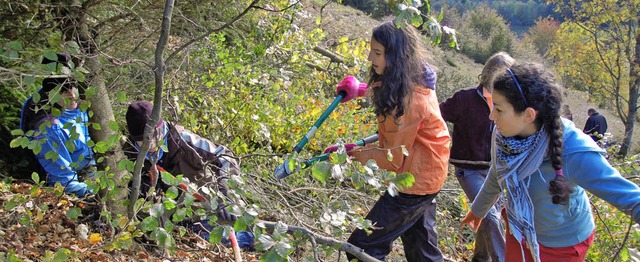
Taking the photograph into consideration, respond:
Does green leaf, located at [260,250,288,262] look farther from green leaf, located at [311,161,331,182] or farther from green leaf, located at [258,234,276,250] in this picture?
green leaf, located at [311,161,331,182]

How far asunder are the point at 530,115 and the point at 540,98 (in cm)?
8

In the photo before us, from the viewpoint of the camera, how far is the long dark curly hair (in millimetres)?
2945

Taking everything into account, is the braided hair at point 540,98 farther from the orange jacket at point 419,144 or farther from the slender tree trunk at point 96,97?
the slender tree trunk at point 96,97

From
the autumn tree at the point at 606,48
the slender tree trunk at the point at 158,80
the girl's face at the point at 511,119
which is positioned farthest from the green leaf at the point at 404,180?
the autumn tree at the point at 606,48

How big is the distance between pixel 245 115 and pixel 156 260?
75.1 inches

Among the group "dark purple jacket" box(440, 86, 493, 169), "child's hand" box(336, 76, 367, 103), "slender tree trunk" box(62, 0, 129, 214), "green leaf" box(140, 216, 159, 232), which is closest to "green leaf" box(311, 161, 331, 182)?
"green leaf" box(140, 216, 159, 232)

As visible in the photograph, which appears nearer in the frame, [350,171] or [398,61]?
[350,171]

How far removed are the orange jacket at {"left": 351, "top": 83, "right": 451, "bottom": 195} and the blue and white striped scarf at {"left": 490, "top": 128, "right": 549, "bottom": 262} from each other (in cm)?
38

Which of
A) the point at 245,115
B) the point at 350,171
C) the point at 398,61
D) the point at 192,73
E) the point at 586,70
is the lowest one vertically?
the point at 586,70

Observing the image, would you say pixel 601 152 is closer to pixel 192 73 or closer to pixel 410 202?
pixel 410 202

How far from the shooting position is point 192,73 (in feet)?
15.8

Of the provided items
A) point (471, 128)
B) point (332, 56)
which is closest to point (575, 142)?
point (471, 128)

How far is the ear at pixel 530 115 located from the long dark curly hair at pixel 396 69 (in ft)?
2.19

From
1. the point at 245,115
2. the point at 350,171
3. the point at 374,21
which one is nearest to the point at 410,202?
the point at 350,171
